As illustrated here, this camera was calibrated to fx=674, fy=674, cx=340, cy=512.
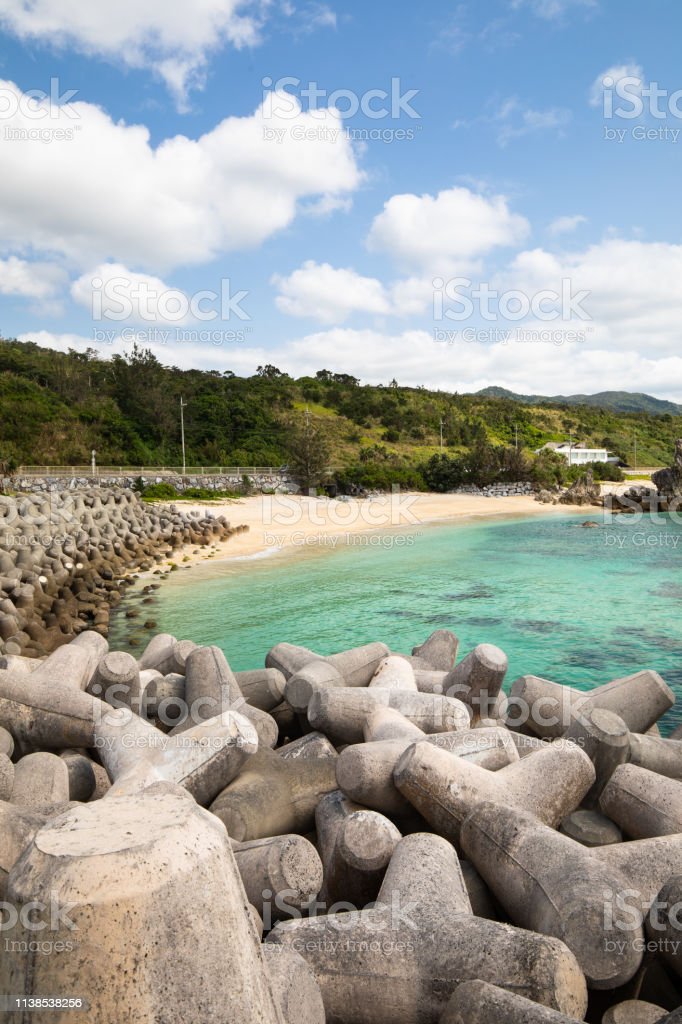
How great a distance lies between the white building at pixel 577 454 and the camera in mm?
75250

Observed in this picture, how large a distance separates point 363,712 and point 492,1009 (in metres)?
3.42

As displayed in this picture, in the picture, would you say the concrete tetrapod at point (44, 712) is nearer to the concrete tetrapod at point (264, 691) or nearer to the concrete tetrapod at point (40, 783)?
the concrete tetrapod at point (40, 783)

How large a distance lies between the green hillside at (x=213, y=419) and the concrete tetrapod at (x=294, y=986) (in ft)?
177

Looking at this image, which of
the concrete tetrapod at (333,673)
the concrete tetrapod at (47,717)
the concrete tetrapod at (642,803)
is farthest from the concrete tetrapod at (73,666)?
the concrete tetrapod at (642,803)

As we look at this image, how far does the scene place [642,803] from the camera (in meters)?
4.17

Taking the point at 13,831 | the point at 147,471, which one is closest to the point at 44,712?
the point at 13,831

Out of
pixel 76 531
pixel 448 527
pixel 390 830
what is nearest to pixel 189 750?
pixel 390 830

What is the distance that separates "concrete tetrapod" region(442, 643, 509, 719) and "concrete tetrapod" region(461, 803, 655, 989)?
10.1ft

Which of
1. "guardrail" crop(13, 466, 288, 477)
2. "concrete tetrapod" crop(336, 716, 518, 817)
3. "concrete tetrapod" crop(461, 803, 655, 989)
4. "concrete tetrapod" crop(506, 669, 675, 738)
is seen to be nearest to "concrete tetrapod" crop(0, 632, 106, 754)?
"concrete tetrapod" crop(336, 716, 518, 817)

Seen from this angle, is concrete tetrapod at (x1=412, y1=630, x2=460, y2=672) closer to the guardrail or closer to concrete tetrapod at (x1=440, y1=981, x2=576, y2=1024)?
concrete tetrapod at (x1=440, y1=981, x2=576, y2=1024)

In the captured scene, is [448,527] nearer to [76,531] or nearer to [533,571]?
[533,571]

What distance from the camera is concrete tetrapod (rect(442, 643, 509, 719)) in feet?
21.9

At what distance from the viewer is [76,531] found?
22.0m

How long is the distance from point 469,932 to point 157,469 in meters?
53.3
